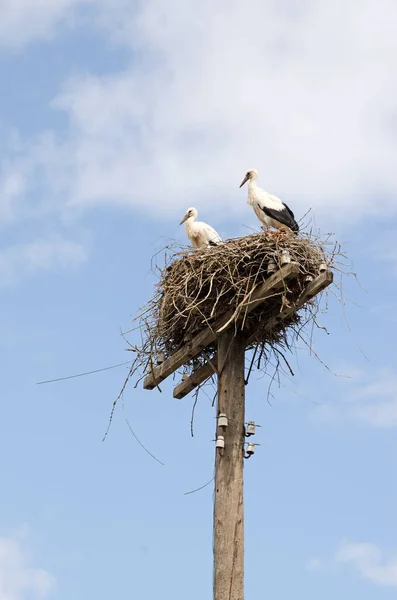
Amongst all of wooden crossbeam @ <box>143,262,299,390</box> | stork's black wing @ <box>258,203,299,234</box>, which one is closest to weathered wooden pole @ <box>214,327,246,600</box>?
wooden crossbeam @ <box>143,262,299,390</box>

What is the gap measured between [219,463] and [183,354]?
3.59 feet

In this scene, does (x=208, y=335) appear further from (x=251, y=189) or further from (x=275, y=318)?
(x=251, y=189)

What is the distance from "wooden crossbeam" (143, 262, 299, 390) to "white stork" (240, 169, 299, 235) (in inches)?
117

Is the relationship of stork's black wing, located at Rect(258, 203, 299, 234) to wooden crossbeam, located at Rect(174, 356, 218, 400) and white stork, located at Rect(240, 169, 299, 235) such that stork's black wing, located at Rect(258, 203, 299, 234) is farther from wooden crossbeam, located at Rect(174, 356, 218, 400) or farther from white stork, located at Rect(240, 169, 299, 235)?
wooden crossbeam, located at Rect(174, 356, 218, 400)

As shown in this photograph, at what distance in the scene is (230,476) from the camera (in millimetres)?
6066

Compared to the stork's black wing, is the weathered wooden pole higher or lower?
lower

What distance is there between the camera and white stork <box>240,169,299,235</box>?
32.4 ft

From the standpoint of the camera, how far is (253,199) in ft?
34.2

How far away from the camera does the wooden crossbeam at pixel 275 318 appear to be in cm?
664

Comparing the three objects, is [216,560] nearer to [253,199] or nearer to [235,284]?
[235,284]

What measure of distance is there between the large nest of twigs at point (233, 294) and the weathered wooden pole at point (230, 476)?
0.81ft

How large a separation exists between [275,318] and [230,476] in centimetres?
133

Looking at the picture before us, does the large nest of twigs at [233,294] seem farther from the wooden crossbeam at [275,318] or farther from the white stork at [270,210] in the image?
the white stork at [270,210]

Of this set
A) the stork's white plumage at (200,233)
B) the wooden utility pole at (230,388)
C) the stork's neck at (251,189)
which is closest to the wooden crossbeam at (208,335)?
the wooden utility pole at (230,388)
